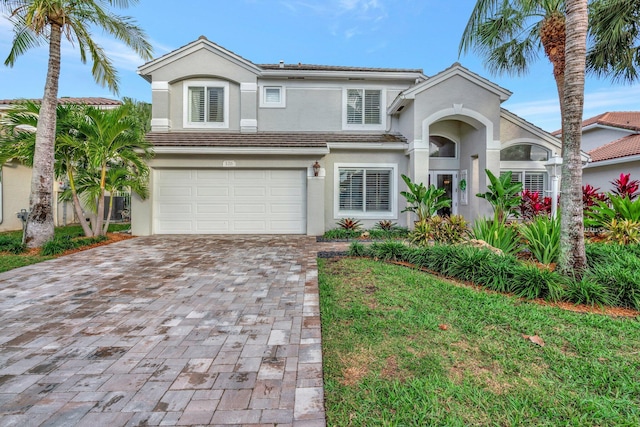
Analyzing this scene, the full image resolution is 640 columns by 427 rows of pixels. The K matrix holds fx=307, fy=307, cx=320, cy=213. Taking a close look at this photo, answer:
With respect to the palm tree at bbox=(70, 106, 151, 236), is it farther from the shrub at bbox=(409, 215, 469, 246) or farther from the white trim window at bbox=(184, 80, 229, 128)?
the shrub at bbox=(409, 215, 469, 246)

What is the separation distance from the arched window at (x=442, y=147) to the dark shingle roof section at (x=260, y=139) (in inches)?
85.6

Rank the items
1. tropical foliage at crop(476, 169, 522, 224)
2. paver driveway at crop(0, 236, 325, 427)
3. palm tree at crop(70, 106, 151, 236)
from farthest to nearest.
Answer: palm tree at crop(70, 106, 151, 236) → tropical foliage at crop(476, 169, 522, 224) → paver driveway at crop(0, 236, 325, 427)

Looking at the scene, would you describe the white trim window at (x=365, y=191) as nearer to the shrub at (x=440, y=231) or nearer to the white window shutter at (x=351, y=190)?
the white window shutter at (x=351, y=190)

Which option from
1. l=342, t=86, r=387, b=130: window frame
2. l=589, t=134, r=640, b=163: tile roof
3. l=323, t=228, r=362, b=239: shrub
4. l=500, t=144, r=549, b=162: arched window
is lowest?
l=323, t=228, r=362, b=239: shrub

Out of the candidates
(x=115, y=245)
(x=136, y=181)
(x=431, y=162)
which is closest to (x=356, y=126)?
(x=431, y=162)

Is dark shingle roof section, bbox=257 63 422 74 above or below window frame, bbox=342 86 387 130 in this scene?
above

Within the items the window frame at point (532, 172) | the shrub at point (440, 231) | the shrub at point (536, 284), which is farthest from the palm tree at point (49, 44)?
the window frame at point (532, 172)

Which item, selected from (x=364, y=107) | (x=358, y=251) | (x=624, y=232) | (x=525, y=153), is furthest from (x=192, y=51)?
(x=624, y=232)

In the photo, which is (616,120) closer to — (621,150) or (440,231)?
(621,150)

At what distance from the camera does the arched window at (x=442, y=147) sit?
14750mm

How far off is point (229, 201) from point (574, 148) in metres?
11.2

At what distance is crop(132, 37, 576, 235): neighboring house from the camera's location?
40.4 ft

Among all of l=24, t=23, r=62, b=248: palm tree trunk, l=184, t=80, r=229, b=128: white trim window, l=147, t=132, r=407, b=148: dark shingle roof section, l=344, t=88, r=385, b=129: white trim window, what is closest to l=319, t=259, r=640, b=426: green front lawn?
l=147, t=132, r=407, b=148: dark shingle roof section

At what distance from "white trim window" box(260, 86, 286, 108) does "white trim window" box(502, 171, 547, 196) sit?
437 inches
